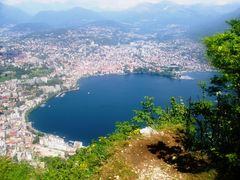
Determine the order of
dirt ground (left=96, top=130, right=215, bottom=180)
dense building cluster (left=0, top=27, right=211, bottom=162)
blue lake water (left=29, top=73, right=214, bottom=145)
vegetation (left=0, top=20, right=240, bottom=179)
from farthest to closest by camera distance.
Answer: blue lake water (left=29, top=73, right=214, bottom=145)
dense building cluster (left=0, top=27, right=211, bottom=162)
dirt ground (left=96, top=130, right=215, bottom=180)
vegetation (left=0, top=20, right=240, bottom=179)

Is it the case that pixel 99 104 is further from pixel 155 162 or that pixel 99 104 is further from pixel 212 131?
pixel 155 162

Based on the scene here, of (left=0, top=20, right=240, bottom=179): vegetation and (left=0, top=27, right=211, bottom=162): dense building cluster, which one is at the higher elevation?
(left=0, top=20, right=240, bottom=179): vegetation

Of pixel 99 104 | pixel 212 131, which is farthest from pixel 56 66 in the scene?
pixel 212 131

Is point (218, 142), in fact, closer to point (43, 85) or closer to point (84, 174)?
point (84, 174)

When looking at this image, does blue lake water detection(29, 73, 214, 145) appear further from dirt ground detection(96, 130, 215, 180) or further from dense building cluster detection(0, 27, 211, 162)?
dirt ground detection(96, 130, 215, 180)

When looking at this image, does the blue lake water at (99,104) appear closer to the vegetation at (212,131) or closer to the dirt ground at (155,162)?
the vegetation at (212,131)

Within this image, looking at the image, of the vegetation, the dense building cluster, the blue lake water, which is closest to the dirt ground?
the vegetation

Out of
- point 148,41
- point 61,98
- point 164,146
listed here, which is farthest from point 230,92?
point 148,41
